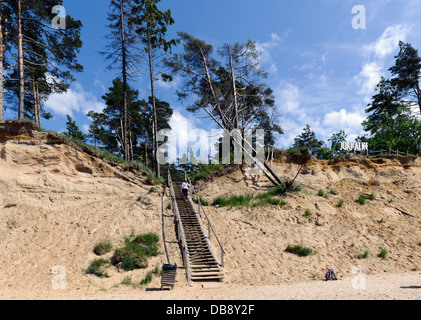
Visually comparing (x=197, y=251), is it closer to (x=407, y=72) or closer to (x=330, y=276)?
(x=330, y=276)

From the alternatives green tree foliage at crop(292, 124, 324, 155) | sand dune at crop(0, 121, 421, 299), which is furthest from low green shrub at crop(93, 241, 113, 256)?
green tree foliage at crop(292, 124, 324, 155)

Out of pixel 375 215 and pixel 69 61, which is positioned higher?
pixel 69 61

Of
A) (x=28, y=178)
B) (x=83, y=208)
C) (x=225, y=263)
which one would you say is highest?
(x=28, y=178)

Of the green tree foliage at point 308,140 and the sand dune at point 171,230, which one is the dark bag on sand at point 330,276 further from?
the green tree foliage at point 308,140

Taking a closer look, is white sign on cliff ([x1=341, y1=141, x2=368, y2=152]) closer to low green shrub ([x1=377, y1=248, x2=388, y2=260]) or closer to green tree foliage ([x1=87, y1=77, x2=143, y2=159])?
low green shrub ([x1=377, y1=248, x2=388, y2=260])

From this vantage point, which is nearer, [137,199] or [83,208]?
[83,208]

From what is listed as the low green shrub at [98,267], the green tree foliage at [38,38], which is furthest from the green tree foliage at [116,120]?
the low green shrub at [98,267]

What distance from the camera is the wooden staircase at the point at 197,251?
32.5ft

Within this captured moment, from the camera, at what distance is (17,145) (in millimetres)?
14062

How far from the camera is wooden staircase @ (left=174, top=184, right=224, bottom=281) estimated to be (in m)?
9.90
